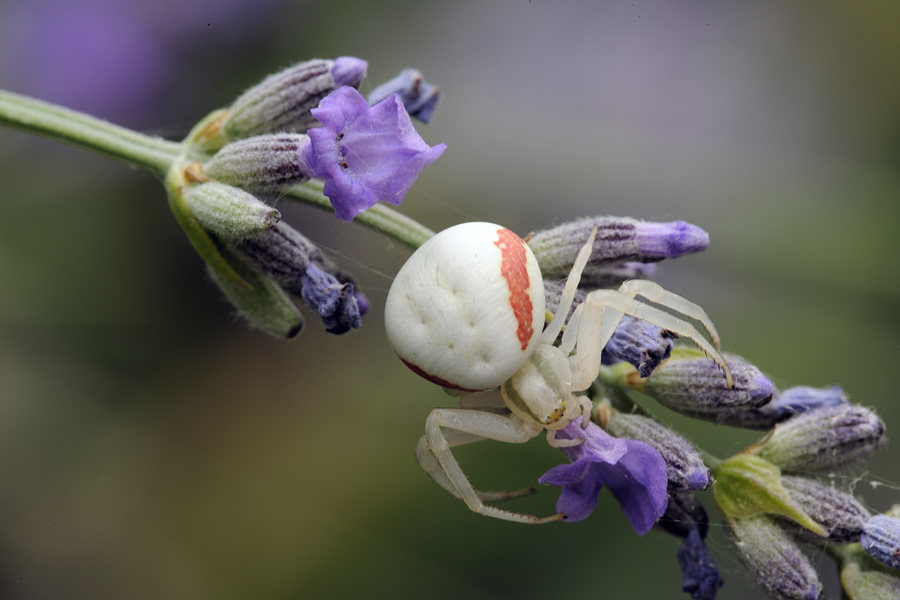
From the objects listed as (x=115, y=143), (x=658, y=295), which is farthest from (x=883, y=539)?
(x=115, y=143)

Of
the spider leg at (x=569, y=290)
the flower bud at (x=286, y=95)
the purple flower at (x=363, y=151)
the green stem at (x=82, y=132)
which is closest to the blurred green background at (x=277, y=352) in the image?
the flower bud at (x=286, y=95)

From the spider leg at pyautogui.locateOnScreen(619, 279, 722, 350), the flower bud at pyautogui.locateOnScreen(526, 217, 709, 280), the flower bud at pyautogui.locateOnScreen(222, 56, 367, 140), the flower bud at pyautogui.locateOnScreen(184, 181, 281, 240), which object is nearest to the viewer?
the flower bud at pyautogui.locateOnScreen(184, 181, 281, 240)

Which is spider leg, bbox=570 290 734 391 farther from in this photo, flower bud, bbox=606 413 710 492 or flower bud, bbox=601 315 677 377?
flower bud, bbox=606 413 710 492

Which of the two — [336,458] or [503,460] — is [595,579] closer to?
[503,460]

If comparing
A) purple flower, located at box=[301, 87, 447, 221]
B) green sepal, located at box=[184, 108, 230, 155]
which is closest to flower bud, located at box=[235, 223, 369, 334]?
purple flower, located at box=[301, 87, 447, 221]

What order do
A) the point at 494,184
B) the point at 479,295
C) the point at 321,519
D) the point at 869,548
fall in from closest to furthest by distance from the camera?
the point at 479,295 → the point at 869,548 → the point at 321,519 → the point at 494,184

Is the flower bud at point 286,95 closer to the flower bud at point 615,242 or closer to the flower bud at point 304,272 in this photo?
the flower bud at point 304,272

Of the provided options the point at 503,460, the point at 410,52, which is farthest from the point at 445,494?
the point at 410,52
